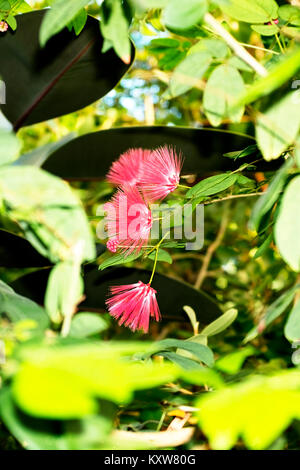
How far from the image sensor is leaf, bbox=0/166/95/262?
0.82ft

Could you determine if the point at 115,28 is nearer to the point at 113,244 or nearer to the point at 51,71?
the point at 113,244

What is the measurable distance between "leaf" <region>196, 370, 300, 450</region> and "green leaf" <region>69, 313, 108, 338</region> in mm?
124

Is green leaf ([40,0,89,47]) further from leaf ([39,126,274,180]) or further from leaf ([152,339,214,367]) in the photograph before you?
leaf ([39,126,274,180])

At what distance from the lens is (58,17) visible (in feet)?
1.03

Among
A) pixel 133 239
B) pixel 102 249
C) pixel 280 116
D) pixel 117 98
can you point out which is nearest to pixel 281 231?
pixel 280 116

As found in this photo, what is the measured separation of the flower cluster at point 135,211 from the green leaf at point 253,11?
0.49 feet

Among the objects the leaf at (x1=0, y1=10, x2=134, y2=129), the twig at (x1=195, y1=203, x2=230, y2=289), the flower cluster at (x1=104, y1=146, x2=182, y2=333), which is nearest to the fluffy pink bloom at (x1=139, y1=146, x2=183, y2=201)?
the flower cluster at (x1=104, y1=146, x2=182, y2=333)

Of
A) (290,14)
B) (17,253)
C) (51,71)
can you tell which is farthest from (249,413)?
(51,71)

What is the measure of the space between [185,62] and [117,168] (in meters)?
0.15

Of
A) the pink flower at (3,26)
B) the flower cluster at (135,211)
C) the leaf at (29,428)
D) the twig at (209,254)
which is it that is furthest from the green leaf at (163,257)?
the twig at (209,254)

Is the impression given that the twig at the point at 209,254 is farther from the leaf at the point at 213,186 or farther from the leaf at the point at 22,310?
the leaf at the point at 22,310

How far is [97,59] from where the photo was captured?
77 centimetres

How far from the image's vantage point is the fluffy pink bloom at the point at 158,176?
1.54 feet

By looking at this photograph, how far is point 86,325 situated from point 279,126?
182mm
